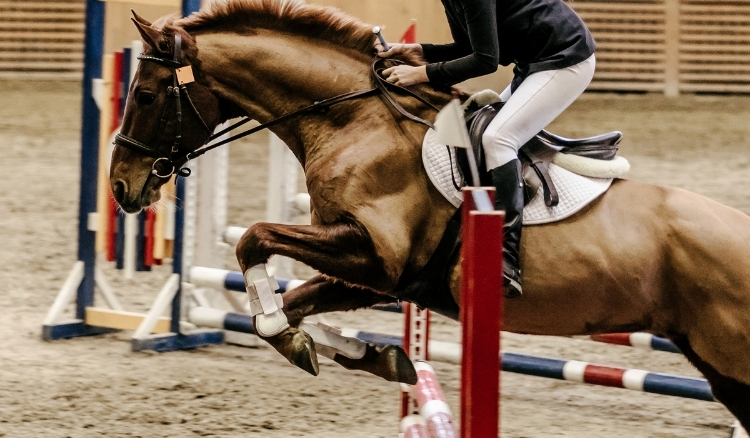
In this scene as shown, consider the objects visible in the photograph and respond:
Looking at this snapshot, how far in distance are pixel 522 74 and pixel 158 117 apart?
124cm

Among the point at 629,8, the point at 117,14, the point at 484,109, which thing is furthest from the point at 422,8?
the point at 484,109

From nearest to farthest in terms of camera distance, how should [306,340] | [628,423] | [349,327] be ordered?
1. [306,340]
2. [628,423]
3. [349,327]

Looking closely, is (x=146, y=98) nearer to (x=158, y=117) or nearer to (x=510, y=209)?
(x=158, y=117)

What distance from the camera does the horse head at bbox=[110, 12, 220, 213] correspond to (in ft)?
11.4

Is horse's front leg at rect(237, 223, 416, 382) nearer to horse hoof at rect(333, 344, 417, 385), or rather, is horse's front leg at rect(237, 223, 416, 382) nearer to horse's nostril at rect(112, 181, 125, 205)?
horse hoof at rect(333, 344, 417, 385)

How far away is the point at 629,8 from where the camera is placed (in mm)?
14180

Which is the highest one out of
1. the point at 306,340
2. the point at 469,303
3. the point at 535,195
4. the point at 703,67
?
the point at 703,67

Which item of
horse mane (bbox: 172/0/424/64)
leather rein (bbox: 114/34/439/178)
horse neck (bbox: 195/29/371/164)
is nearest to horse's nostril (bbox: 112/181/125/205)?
leather rein (bbox: 114/34/439/178)

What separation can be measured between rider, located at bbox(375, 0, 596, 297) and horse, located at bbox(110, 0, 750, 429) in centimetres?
11

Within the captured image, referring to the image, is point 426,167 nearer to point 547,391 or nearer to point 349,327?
point 547,391

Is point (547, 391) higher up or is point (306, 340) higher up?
point (306, 340)

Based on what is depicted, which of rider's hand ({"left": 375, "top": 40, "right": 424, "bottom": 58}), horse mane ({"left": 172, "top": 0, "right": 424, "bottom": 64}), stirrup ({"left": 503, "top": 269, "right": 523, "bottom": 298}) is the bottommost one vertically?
stirrup ({"left": 503, "top": 269, "right": 523, "bottom": 298})

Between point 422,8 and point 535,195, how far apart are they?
768 centimetres

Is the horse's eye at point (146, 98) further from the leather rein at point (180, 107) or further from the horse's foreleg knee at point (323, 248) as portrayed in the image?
the horse's foreleg knee at point (323, 248)
